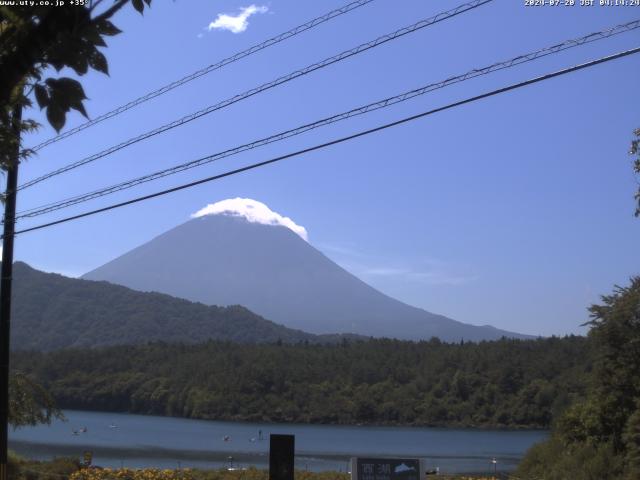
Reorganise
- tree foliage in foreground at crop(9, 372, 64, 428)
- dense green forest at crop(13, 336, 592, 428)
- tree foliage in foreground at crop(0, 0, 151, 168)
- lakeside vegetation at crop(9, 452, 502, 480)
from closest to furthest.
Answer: tree foliage in foreground at crop(0, 0, 151, 168) → lakeside vegetation at crop(9, 452, 502, 480) → tree foliage in foreground at crop(9, 372, 64, 428) → dense green forest at crop(13, 336, 592, 428)

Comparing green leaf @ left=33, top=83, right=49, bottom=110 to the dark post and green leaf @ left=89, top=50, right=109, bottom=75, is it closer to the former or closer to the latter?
green leaf @ left=89, top=50, right=109, bottom=75

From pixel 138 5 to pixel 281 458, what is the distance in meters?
7.31

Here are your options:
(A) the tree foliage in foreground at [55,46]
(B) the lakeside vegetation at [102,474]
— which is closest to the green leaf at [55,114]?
(A) the tree foliage in foreground at [55,46]

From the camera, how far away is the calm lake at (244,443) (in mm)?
44000

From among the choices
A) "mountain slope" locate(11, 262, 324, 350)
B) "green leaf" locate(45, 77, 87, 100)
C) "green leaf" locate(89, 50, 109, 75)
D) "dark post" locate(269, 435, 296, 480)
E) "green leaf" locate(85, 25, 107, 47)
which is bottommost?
"dark post" locate(269, 435, 296, 480)

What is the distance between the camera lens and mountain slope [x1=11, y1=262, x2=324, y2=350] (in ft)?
588

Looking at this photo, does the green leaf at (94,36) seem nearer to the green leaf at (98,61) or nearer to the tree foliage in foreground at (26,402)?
the green leaf at (98,61)

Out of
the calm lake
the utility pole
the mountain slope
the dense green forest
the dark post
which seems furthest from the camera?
the mountain slope

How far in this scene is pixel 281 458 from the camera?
9578mm

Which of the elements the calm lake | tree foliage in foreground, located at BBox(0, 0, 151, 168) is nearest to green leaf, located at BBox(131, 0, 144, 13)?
tree foliage in foreground, located at BBox(0, 0, 151, 168)

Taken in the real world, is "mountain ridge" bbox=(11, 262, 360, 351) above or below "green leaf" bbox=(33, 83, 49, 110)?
above

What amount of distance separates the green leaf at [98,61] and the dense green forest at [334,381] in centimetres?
Result: 8367

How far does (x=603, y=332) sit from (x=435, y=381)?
77435 mm

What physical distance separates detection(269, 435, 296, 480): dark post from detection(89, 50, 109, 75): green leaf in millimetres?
7080
